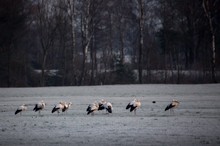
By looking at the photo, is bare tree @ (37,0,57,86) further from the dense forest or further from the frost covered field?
the frost covered field

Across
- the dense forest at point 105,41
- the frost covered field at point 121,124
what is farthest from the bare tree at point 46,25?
the frost covered field at point 121,124

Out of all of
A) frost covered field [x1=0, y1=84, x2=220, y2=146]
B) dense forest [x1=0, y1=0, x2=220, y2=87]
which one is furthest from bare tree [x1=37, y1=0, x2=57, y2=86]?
frost covered field [x1=0, y1=84, x2=220, y2=146]

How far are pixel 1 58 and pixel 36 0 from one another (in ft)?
38.7

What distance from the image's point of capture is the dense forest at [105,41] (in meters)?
55.0

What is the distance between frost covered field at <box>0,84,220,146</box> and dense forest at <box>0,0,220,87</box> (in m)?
15.9

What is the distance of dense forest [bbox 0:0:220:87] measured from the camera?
55.0 m

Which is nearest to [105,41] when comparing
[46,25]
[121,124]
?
[46,25]

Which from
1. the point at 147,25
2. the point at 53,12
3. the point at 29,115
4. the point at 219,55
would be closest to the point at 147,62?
the point at 219,55

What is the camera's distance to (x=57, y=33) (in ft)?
226

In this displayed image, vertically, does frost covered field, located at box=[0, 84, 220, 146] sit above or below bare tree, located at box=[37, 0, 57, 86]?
below

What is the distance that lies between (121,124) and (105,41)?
54.9 m

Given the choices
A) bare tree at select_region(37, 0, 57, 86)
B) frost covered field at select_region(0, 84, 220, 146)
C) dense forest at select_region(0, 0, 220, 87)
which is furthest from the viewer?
bare tree at select_region(37, 0, 57, 86)

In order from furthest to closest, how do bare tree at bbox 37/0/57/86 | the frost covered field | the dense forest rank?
bare tree at bbox 37/0/57/86 < the dense forest < the frost covered field

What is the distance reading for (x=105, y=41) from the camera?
253 ft
